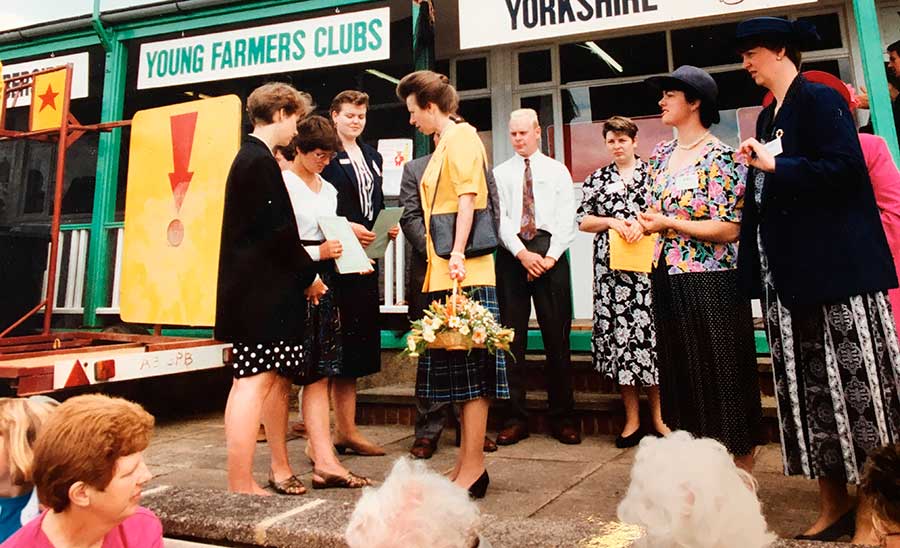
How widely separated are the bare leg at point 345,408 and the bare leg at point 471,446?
107 centimetres

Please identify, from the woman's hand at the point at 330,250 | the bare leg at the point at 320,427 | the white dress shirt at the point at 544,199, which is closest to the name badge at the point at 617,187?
the white dress shirt at the point at 544,199

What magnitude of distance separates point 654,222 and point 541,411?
201cm

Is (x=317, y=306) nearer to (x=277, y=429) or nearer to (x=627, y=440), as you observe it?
(x=277, y=429)

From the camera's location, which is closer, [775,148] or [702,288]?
[775,148]

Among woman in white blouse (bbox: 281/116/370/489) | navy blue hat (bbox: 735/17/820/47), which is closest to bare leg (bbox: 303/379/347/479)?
woman in white blouse (bbox: 281/116/370/489)

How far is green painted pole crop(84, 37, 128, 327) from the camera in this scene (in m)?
6.07

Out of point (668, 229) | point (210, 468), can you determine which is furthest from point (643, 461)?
point (210, 468)

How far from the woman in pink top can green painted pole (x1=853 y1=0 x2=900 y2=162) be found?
15.6ft

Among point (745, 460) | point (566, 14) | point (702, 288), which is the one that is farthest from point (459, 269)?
point (566, 14)

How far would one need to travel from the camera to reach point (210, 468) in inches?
137

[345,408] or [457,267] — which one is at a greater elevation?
[457,267]

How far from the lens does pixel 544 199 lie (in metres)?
4.05

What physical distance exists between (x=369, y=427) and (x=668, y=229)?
2.83 meters

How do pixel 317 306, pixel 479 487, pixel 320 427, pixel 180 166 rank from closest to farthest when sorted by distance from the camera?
pixel 479 487, pixel 320 427, pixel 317 306, pixel 180 166
